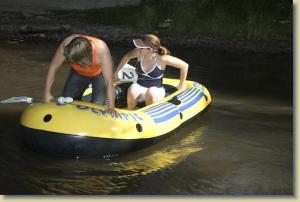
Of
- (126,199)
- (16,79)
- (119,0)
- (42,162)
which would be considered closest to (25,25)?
(119,0)

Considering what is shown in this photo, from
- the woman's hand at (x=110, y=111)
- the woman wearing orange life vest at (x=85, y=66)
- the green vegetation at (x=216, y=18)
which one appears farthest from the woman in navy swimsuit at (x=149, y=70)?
the green vegetation at (x=216, y=18)

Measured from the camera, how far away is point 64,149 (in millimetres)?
4906

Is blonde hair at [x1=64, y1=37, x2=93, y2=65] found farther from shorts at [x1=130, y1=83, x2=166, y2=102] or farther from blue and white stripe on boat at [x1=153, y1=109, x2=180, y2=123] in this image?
shorts at [x1=130, y1=83, x2=166, y2=102]

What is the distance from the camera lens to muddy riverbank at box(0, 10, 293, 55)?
12375mm

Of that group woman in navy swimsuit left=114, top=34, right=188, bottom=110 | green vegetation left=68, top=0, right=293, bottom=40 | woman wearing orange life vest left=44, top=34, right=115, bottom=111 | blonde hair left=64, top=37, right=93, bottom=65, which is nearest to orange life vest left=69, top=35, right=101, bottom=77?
woman wearing orange life vest left=44, top=34, right=115, bottom=111

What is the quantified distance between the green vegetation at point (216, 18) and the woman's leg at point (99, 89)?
27.8 feet

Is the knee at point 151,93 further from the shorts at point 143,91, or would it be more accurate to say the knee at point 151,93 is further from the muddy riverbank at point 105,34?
the muddy riverbank at point 105,34

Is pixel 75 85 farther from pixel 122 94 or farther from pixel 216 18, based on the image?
pixel 216 18

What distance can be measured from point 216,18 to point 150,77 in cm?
846

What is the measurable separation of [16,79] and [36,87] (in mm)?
639

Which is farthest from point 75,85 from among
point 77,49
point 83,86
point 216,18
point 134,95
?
point 216,18

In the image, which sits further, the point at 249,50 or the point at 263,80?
the point at 249,50

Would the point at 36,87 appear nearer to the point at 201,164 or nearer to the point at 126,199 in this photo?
the point at 201,164

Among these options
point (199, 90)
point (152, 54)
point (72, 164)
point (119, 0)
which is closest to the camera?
point (72, 164)
